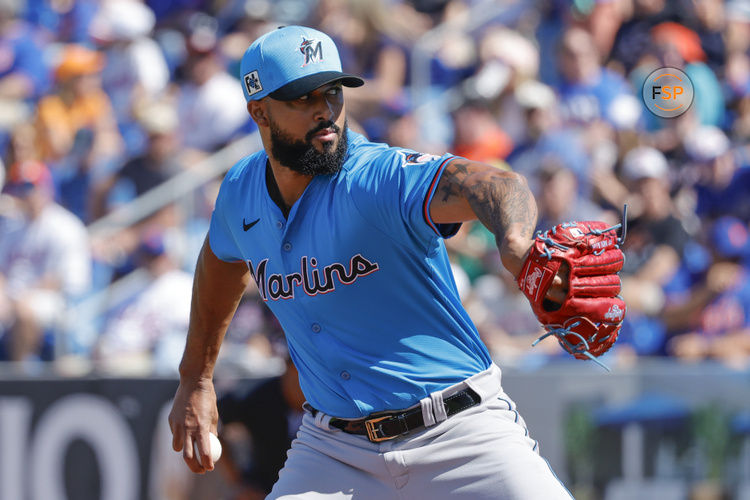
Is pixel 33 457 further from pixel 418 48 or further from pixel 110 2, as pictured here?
pixel 110 2

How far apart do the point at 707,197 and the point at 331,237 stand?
536 centimetres

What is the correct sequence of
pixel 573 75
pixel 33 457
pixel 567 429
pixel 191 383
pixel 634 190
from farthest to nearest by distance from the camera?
pixel 573 75
pixel 634 190
pixel 33 457
pixel 567 429
pixel 191 383

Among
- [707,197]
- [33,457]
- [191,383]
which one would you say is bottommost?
[33,457]

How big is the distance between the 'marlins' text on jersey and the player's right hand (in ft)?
1.87

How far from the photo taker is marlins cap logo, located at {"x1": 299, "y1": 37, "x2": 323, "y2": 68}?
12.7ft

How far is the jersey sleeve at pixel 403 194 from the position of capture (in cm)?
349

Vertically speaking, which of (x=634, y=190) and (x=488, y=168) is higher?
(x=488, y=168)

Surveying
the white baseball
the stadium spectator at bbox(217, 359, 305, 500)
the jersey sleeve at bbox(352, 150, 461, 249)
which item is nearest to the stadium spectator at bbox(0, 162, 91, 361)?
the stadium spectator at bbox(217, 359, 305, 500)

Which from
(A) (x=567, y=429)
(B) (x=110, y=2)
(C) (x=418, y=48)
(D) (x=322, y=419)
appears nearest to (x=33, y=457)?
(A) (x=567, y=429)

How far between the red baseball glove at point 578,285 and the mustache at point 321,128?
3.62 ft

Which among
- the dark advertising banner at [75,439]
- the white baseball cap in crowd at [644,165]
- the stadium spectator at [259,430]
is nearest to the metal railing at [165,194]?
the dark advertising banner at [75,439]

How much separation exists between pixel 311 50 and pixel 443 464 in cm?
148

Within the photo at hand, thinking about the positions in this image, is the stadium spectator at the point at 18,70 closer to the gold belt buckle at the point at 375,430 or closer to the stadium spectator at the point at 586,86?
the stadium spectator at the point at 586,86

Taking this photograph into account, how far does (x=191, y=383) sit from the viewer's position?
4.40 meters
